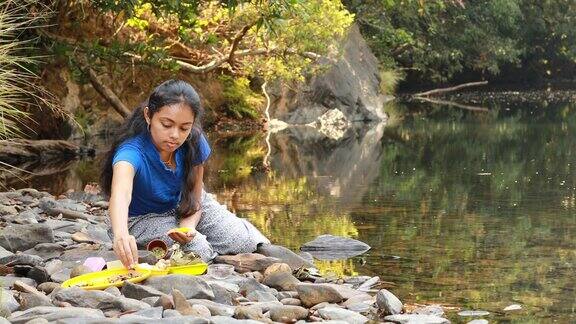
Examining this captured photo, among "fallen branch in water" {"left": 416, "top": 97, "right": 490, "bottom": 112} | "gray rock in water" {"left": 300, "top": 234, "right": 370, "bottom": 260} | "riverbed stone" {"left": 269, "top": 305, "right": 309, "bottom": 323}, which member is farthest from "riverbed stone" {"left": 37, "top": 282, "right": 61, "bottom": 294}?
"fallen branch in water" {"left": 416, "top": 97, "right": 490, "bottom": 112}

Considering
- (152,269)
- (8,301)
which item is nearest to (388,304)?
(152,269)

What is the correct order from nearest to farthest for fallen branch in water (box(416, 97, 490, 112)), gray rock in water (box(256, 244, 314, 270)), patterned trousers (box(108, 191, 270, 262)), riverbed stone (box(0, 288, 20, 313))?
riverbed stone (box(0, 288, 20, 313)) < patterned trousers (box(108, 191, 270, 262)) < gray rock in water (box(256, 244, 314, 270)) < fallen branch in water (box(416, 97, 490, 112))

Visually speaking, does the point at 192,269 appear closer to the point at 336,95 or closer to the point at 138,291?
the point at 138,291

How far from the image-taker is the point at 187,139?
6.46 meters

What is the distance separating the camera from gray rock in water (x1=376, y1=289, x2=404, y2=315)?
18.4 feet

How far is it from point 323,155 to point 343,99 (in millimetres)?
9379

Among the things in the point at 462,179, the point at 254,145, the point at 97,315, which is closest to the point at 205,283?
the point at 97,315

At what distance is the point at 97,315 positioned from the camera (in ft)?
15.8

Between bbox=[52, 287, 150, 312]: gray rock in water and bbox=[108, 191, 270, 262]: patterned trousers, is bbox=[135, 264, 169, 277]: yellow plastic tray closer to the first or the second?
bbox=[52, 287, 150, 312]: gray rock in water

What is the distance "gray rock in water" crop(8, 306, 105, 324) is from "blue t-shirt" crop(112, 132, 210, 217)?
1398mm

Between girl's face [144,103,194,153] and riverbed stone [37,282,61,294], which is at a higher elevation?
girl's face [144,103,194,153]

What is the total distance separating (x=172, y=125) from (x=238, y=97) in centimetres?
1712

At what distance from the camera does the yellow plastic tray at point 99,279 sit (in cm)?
554

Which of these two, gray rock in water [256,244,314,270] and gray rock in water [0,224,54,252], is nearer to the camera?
gray rock in water [0,224,54,252]
